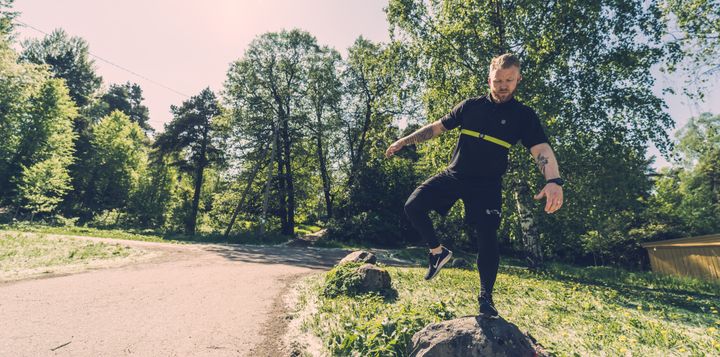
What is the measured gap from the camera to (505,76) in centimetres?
315

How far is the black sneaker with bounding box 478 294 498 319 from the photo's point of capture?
308 centimetres

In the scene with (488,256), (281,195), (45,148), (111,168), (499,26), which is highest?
(499,26)

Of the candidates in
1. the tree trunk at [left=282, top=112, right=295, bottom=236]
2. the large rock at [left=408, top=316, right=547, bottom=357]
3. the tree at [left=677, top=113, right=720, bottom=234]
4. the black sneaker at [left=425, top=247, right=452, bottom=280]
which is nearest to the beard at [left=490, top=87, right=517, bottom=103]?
the black sneaker at [left=425, top=247, right=452, bottom=280]

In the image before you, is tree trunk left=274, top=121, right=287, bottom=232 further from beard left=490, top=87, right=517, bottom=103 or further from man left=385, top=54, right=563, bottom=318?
beard left=490, top=87, right=517, bottom=103

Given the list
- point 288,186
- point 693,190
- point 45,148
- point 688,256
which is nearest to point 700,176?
point 693,190

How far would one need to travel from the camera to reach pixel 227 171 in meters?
28.9

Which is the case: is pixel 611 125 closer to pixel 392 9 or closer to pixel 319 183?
pixel 392 9

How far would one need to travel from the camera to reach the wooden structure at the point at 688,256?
18.8 m

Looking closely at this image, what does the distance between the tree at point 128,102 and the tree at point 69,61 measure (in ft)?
13.5

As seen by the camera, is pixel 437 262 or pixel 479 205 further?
pixel 437 262

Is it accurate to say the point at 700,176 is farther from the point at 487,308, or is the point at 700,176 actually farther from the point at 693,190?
the point at 487,308

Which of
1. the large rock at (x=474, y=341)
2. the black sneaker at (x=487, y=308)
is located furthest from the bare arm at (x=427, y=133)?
the large rock at (x=474, y=341)

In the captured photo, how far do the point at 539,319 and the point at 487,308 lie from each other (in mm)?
2516

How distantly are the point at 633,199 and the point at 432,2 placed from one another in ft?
39.2
